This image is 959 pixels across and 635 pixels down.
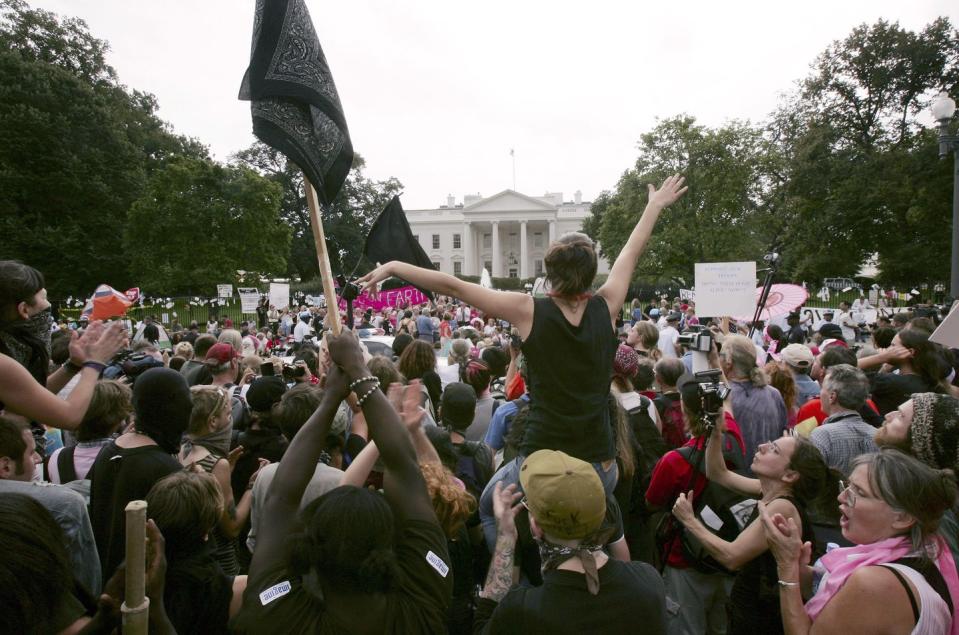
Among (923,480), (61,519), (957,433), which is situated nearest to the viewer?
(923,480)

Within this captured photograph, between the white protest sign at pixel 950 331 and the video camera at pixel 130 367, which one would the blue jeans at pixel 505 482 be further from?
the video camera at pixel 130 367

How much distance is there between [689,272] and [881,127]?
43.3 ft

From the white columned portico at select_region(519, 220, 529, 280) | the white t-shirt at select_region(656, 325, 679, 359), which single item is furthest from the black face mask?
the white columned portico at select_region(519, 220, 529, 280)

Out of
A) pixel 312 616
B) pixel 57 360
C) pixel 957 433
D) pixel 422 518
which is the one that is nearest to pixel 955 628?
pixel 957 433

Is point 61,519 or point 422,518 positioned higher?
point 422,518

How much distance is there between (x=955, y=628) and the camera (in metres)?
1.88

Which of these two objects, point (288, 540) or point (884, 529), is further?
point (884, 529)

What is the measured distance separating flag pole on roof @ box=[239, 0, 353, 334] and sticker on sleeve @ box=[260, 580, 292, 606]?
1613 millimetres

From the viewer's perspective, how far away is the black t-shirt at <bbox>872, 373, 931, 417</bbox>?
452 cm

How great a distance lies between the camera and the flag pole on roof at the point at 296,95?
2.81 metres

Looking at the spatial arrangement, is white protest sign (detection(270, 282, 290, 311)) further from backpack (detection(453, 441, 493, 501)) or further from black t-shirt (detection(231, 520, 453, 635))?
black t-shirt (detection(231, 520, 453, 635))

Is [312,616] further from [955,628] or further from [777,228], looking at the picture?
[777,228]

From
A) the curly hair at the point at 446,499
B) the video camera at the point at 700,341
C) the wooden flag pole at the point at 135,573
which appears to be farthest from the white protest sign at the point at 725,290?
the wooden flag pole at the point at 135,573

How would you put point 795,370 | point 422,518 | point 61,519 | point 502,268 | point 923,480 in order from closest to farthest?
1. point 422,518
2. point 923,480
3. point 61,519
4. point 795,370
5. point 502,268
